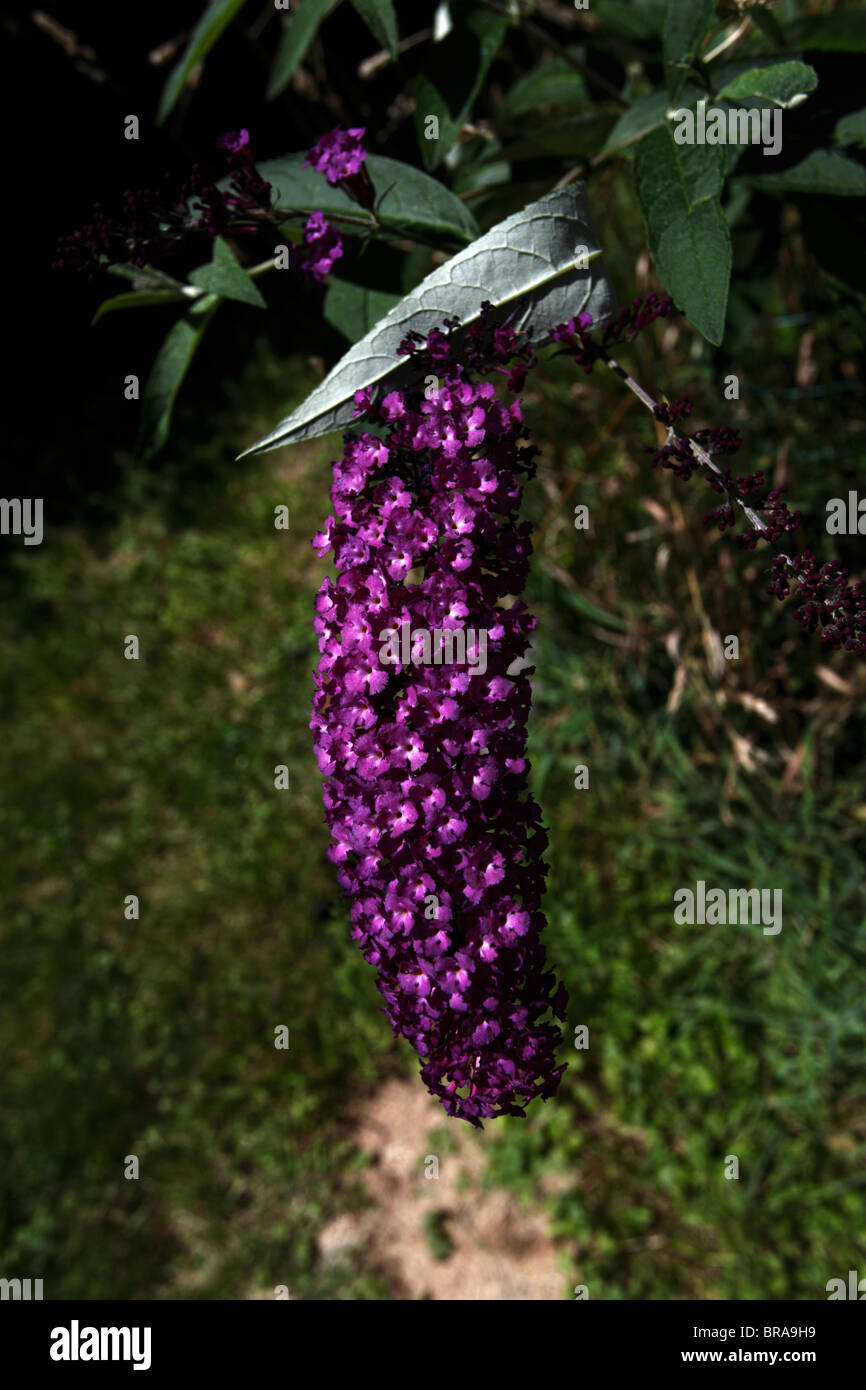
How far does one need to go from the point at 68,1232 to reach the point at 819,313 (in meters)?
2.93

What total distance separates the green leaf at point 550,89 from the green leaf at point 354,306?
0.49 meters

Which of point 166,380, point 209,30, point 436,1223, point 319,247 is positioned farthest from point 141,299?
point 436,1223

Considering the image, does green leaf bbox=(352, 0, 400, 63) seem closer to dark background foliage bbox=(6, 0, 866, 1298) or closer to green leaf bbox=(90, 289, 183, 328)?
dark background foliage bbox=(6, 0, 866, 1298)

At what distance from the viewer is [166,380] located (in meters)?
1.25

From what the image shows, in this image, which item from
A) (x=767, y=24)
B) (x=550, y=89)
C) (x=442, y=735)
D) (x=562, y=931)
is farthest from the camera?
(x=562, y=931)

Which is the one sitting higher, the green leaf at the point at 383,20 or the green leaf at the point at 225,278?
the green leaf at the point at 383,20

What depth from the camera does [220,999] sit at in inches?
112

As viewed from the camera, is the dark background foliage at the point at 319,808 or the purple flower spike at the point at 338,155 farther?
the dark background foliage at the point at 319,808

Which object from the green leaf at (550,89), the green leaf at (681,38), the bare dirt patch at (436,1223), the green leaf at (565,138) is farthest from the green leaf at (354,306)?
the bare dirt patch at (436,1223)

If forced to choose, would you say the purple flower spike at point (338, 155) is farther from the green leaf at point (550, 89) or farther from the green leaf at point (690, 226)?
the green leaf at point (550, 89)

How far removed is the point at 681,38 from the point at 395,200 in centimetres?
35

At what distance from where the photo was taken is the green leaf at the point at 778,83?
3.12 feet

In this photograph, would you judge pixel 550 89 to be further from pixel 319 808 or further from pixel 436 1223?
pixel 436 1223

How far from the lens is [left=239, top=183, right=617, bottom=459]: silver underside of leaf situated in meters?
1.01
